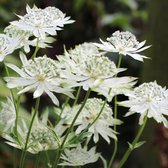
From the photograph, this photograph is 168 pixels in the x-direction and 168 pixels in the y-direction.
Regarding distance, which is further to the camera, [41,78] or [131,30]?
[131,30]

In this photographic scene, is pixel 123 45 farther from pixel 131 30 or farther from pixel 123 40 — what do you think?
pixel 131 30

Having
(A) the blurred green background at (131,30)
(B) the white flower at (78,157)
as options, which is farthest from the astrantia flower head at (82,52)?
(A) the blurred green background at (131,30)

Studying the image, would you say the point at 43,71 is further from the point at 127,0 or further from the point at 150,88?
the point at 127,0

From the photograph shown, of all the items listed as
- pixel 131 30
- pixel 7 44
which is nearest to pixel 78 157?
pixel 7 44

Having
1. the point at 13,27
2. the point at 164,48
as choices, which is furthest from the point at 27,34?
the point at 164,48

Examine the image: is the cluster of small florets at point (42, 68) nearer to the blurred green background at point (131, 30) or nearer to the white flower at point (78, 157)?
the white flower at point (78, 157)

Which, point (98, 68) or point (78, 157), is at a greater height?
point (98, 68)

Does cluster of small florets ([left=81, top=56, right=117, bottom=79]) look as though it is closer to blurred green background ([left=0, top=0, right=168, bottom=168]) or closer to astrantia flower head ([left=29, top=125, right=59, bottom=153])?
astrantia flower head ([left=29, top=125, right=59, bottom=153])
